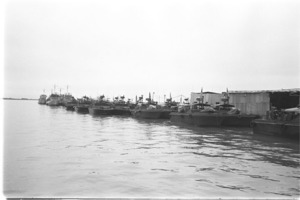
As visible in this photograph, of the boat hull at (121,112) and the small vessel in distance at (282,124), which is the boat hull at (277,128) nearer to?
the small vessel in distance at (282,124)

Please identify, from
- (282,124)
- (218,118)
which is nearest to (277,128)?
(282,124)

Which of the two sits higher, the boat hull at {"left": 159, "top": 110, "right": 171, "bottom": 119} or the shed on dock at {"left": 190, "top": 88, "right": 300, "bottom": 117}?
the shed on dock at {"left": 190, "top": 88, "right": 300, "bottom": 117}

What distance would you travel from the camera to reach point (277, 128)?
3089 cm

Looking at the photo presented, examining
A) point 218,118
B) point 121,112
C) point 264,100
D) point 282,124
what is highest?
point 264,100

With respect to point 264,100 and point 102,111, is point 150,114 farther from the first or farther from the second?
point 264,100

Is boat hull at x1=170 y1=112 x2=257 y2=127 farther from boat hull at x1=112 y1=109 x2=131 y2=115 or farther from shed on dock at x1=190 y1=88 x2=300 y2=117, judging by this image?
boat hull at x1=112 y1=109 x2=131 y2=115

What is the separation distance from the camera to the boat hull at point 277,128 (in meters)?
28.8

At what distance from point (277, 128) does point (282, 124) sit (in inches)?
34.2

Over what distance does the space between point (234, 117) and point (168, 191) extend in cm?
3494

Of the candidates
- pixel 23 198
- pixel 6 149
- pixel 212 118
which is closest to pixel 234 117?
pixel 212 118

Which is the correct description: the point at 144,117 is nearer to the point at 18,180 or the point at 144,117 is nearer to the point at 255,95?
the point at 255,95

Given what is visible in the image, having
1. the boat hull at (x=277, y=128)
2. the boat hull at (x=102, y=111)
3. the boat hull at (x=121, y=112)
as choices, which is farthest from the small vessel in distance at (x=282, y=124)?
the boat hull at (x=121, y=112)

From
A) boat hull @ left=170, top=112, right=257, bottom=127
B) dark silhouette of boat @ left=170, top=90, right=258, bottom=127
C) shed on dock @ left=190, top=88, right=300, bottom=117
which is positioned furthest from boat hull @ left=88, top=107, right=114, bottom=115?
boat hull @ left=170, top=112, right=257, bottom=127

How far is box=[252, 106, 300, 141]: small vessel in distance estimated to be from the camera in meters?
29.0
